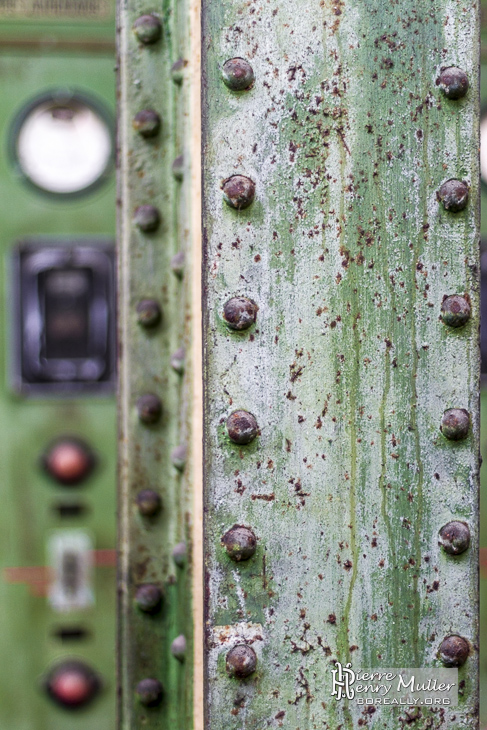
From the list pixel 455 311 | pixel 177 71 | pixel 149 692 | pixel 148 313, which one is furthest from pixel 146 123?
pixel 149 692

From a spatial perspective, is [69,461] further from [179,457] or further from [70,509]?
[179,457]

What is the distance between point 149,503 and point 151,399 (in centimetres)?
13

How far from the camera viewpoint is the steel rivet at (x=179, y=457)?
80 cm

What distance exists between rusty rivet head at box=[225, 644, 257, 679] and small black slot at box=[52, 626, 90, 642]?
4.67ft

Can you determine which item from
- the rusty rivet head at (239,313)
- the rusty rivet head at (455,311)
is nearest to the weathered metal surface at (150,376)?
the rusty rivet head at (239,313)

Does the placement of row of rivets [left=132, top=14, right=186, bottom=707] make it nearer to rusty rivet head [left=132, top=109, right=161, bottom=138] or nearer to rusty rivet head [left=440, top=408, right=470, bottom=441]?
rusty rivet head [left=132, top=109, right=161, bottom=138]

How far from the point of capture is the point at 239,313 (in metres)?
0.61

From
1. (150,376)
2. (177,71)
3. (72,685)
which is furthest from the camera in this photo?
(72,685)

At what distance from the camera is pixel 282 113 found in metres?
0.62

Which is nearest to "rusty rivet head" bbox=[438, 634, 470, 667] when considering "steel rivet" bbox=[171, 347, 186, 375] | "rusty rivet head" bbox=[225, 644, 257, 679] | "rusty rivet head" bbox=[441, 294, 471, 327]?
"rusty rivet head" bbox=[225, 644, 257, 679]

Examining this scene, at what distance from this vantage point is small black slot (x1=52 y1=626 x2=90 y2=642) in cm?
187

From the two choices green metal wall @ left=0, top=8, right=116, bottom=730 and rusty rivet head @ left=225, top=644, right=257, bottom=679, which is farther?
green metal wall @ left=0, top=8, right=116, bottom=730

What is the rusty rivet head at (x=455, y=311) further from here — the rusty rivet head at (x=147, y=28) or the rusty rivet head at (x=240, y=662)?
the rusty rivet head at (x=147, y=28)

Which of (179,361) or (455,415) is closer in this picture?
(455,415)
